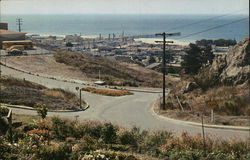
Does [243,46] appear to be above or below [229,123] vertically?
above

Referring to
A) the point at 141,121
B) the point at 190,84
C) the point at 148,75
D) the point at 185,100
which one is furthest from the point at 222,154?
the point at 148,75

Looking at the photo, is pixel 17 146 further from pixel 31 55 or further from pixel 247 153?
pixel 31 55

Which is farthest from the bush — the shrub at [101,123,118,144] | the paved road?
the shrub at [101,123,118,144]

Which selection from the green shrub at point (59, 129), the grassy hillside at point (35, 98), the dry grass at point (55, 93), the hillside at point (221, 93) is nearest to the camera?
the green shrub at point (59, 129)

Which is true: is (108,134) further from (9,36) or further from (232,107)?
(9,36)

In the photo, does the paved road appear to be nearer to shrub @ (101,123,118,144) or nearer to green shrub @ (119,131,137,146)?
green shrub @ (119,131,137,146)

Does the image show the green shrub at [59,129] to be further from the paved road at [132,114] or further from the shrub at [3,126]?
the paved road at [132,114]

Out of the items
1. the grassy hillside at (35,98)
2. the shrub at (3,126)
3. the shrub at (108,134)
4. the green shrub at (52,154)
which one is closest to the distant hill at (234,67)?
the grassy hillside at (35,98)
